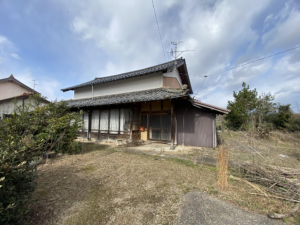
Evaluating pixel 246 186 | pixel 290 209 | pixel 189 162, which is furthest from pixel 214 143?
pixel 290 209

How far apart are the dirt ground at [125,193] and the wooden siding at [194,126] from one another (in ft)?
9.39

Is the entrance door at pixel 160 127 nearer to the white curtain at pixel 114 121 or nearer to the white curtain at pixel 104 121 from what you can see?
the white curtain at pixel 114 121

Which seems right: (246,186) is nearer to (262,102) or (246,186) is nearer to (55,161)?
(55,161)

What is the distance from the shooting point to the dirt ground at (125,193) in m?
2.12

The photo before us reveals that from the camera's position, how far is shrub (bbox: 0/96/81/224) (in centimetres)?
156

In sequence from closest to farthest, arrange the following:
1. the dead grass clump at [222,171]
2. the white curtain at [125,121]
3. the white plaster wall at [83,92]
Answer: the dead grass clump at [222,171]
the white curtain at [125,121]
the white plaster wall at [83,92]

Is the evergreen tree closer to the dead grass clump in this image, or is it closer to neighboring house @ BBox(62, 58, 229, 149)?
neighboring house @ BBox(62, 58, 229, 149)

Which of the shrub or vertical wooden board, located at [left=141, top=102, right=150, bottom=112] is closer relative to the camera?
the shrub

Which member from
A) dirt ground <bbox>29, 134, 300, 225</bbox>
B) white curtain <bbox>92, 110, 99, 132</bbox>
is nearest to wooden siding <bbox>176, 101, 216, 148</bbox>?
dirt ground <bbox>29, 134, 300, 225</bbox>

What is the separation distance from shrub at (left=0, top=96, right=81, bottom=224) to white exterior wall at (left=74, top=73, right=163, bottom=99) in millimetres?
4547

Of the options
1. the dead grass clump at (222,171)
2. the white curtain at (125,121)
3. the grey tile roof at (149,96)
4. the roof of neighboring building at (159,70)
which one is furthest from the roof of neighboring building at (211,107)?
the white curtain at (125,121)

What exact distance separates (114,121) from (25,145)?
6133 millimetres

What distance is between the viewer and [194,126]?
721 cm

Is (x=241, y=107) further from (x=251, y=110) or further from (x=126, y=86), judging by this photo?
(x=126, y=86)
